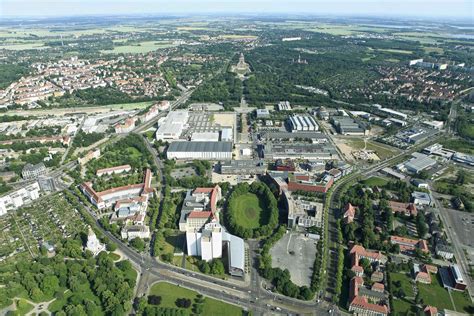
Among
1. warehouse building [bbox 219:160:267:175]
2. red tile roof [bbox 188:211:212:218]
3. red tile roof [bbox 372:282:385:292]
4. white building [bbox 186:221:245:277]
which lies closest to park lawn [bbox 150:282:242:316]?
white building [bbox 186:221:245:277]

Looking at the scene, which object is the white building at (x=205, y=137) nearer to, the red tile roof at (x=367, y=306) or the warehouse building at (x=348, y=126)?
the warehouse building at (x=348, y=126)

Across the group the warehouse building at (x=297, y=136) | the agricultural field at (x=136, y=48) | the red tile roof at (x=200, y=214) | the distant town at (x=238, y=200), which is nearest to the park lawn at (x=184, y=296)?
the distant town at (x=238, y=200)

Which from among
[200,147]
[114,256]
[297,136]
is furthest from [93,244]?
[297,136]

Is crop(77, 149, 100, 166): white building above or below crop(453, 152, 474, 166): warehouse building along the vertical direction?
below

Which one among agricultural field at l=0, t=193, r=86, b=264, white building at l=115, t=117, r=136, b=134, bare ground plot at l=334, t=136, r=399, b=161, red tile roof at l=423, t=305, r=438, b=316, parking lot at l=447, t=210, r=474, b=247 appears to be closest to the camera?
red tile roof at l=423, t=305, r=438, b=316

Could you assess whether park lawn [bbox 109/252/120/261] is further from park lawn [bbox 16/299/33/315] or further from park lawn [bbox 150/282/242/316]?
park lawn [bbox 16/299/33/315]

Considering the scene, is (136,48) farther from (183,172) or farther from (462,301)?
(462,301)
